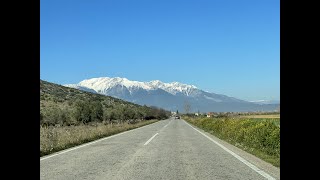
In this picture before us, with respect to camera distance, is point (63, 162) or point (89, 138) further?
point (89, 138)

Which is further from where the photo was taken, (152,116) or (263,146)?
(152,116)
